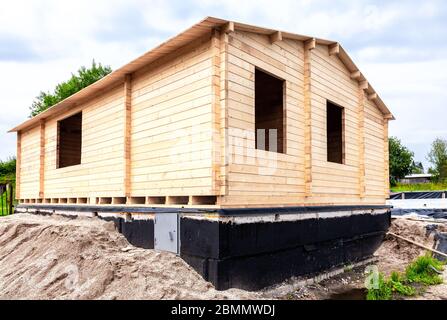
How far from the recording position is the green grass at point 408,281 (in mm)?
8281

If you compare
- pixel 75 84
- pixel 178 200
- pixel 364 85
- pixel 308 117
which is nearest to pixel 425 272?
pixel 308 117

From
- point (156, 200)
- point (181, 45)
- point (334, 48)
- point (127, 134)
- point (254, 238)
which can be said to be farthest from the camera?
point (334, 48)

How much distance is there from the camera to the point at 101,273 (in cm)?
754

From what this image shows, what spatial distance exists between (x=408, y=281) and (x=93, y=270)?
25.6 feet

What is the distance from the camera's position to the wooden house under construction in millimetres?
7328

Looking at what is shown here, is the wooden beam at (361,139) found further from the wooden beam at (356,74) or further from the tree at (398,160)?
the tree at (398,160)

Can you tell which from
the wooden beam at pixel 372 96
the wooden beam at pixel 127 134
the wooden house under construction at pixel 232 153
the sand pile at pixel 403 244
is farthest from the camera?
the wooden beam at pixel 372 96

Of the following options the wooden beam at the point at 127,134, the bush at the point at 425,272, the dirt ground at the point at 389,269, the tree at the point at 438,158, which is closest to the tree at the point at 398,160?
the tree at the point at 438,158

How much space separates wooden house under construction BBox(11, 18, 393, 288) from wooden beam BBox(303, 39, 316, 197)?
3cm

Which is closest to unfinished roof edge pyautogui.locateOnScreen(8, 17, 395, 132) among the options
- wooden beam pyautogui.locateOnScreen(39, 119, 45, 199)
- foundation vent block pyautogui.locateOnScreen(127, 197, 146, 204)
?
wooden beam pyautogui.locateOnScreen(39, 119, 45, 199)

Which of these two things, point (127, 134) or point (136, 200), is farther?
point (127, 134)

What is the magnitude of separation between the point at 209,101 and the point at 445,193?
18.4m

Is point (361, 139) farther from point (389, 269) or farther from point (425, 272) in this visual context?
point (425, 272)
